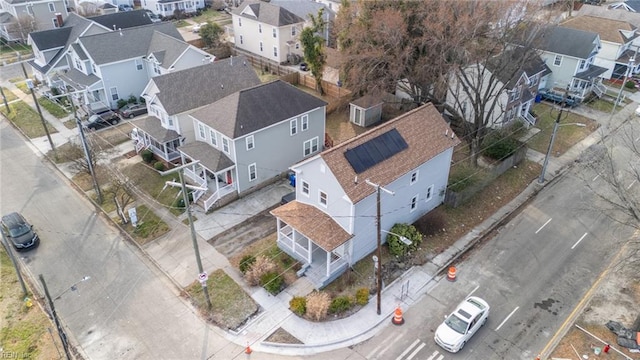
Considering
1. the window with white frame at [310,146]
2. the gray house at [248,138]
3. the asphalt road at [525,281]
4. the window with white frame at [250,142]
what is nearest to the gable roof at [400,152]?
the asphalt road at [525,281]

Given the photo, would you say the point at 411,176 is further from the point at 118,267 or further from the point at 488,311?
the point at 118,267

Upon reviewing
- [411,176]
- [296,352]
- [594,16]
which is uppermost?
[594,16]

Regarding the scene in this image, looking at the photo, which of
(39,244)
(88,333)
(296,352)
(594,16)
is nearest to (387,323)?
(296,352)

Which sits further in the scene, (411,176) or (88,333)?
(411,176)

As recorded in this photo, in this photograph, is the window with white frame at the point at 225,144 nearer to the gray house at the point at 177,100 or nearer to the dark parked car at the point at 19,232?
the gray house at the point at 177,100

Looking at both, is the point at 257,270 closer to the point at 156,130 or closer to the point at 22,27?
the point at 156,130


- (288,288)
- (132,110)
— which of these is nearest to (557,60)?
(288,288)

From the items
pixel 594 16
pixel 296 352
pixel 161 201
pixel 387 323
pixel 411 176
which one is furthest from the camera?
pixel 594 16
